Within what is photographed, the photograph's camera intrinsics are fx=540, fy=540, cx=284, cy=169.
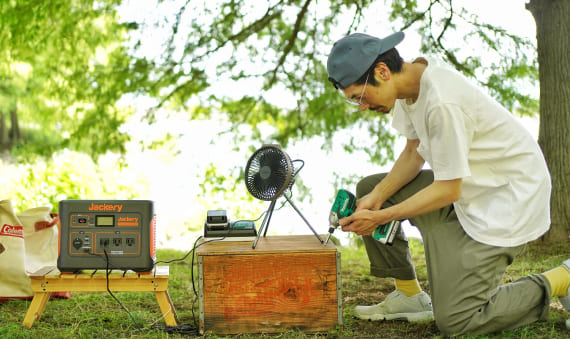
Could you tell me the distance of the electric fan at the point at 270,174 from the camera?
106 inches

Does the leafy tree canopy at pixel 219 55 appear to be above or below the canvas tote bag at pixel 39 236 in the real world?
above

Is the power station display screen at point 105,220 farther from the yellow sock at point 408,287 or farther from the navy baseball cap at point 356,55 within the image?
the yellow sock at point 408,287

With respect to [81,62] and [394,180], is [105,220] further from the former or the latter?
[81,62]

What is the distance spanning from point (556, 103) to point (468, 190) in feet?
7.52

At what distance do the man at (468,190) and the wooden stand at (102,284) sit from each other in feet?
3.56

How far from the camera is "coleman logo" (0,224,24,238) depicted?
10.8 ft

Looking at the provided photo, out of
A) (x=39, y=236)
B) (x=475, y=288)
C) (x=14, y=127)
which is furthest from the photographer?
(x=14, y=127)

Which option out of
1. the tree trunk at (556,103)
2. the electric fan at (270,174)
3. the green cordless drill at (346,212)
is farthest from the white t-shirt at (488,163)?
the tree trunk at (556,103)

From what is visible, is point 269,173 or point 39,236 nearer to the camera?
point 269,173

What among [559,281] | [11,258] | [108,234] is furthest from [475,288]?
[11,258]

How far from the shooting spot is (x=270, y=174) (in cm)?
276

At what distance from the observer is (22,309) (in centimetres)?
320

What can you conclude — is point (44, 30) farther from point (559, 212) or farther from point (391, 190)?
point (559, 212)

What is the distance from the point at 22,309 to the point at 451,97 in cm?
269
